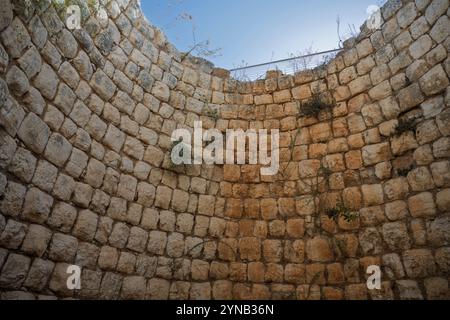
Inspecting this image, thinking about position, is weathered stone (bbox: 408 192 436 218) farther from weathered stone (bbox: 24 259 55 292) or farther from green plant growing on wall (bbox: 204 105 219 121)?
weathered stone (bbox: 24 259 55 292)

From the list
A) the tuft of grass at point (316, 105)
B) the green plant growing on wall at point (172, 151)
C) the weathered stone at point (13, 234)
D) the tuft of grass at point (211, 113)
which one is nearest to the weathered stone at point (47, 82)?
the weathered stone at point (13, 234)

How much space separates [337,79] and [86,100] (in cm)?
366

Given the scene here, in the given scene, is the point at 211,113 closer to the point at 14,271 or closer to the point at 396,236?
the point at 396,236

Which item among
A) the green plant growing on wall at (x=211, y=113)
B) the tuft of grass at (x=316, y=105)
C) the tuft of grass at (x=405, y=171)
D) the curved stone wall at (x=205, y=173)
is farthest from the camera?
the green plant growing on wall at (x=211, y=113)

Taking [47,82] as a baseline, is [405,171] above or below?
below

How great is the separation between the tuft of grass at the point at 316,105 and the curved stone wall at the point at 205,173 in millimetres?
83

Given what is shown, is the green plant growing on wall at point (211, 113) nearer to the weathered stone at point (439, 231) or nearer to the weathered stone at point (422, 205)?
the weathered stone at point (422, 205)

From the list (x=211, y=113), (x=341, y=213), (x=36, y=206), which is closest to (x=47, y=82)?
(x=36, y=206)

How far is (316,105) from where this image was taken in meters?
4.99

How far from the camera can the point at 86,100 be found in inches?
148

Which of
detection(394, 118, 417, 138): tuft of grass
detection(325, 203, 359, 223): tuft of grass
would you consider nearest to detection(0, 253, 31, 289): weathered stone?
detection(325, 203, 359, 223): tuft of grass

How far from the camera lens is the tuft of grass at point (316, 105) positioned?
4.94 meters

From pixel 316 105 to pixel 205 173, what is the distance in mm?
2043
